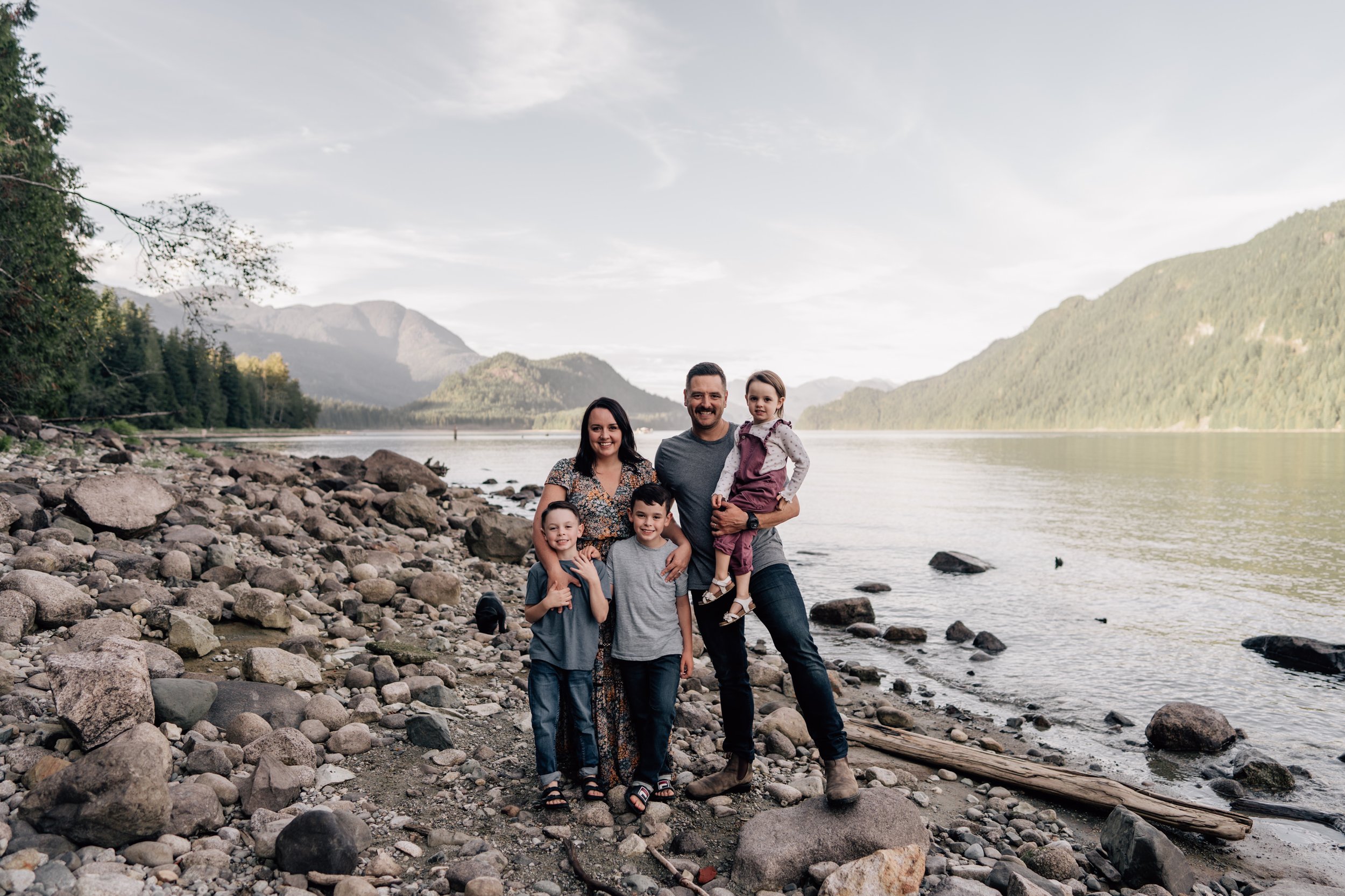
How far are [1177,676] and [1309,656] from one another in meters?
2.40

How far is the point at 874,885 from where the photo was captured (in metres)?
4.31

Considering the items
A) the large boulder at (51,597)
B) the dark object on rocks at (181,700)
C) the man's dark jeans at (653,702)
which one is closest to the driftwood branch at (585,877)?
the man's dark jeans at (653,702)

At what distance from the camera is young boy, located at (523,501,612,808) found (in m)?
5.12

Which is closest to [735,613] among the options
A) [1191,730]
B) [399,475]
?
[1191,730]

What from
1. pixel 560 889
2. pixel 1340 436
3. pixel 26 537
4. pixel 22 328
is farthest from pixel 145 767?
pixel 1340 436

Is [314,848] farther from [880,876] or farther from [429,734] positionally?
[880,876]

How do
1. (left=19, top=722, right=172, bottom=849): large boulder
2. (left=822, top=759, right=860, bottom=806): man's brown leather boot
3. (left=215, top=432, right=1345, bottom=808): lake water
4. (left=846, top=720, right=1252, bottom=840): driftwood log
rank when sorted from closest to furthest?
(left=19, top=722, right=172, bottom=849): large boulder → (left=822, top=759, right=860, bottom=806): man's brown leather boot → (left=846, top=720, right=1252, bottom=840): driftwood log → (left=215, top=432, right=1345, bottom=808): lake water

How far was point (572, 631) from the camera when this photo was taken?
5.17m

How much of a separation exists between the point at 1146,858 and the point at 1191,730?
4279 mm

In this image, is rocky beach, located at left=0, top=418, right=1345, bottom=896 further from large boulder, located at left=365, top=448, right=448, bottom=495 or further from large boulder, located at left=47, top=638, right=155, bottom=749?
large boulder, located at left=365, top=448, right=448, bottom=495

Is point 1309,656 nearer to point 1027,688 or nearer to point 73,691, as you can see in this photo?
point 1027,688

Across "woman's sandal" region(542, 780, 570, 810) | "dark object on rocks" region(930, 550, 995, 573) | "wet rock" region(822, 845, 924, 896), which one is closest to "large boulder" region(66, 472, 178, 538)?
"woman's sandal" region(542, 780, 570, 810)

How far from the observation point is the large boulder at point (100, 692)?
15.9ft

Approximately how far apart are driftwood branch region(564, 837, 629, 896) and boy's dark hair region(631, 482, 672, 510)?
2.26 m
